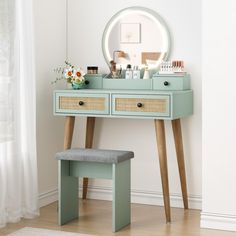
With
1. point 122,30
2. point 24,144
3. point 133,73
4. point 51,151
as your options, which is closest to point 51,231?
point 24,144

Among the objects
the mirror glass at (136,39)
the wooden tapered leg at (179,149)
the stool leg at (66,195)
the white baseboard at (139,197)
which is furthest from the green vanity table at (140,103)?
the stool leg at (66,195)

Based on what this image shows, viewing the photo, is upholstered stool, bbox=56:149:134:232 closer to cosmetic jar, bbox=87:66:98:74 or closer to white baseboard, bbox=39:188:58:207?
white baseboard, bbox=39:188:58:207

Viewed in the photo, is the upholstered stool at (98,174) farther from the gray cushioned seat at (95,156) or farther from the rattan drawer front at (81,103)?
the rattan drawer front at (81,103)

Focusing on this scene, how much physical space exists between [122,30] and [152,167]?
47.4 inches

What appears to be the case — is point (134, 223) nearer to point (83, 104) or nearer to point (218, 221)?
point (218, 221)

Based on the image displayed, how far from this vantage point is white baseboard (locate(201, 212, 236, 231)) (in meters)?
4.47

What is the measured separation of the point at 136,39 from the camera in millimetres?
5258

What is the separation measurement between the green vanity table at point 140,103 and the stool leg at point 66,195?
1.55ft

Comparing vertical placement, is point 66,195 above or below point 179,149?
below

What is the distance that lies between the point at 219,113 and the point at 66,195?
1.31 m

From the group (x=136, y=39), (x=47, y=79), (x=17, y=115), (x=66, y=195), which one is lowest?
(x=66, y=195)

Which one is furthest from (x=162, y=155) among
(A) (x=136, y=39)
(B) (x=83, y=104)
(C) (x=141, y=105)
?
(A) (x=136, y=39)

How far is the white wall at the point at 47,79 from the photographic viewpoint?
519cm

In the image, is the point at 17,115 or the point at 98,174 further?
the point at 17,115
